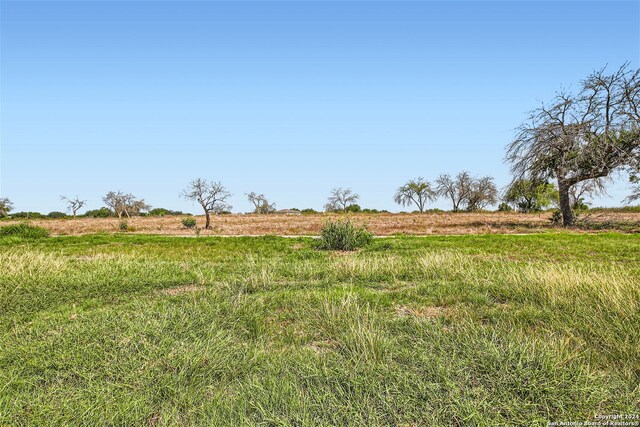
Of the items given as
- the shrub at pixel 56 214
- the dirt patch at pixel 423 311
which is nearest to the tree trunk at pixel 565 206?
the dirt patch at pixel 423 311

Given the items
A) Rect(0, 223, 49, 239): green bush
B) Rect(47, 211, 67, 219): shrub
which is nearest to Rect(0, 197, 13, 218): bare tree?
Rect(47, 211, 67, 219): shrub

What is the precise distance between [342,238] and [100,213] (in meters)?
68.5

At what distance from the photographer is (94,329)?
5.04 metres

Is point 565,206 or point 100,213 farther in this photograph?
point 100,213

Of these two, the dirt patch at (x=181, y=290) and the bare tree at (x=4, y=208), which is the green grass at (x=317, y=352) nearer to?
the dirt patch at (x=181, y=290)

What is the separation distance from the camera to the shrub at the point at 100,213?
224 ft

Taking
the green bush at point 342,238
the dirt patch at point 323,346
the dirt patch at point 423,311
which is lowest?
the dirt patch at point 323,346

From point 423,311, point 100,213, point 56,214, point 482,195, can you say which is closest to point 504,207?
point 482,195

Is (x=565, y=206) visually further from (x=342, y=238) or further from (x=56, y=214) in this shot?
(x=56, y=214)

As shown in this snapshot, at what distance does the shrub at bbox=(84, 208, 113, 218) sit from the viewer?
68.2 m

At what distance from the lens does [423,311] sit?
245 inches

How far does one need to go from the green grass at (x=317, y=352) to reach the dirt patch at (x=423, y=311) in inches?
1.4

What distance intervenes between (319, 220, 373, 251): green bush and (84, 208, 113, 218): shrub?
6604cm

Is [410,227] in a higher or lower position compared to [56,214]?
lower
